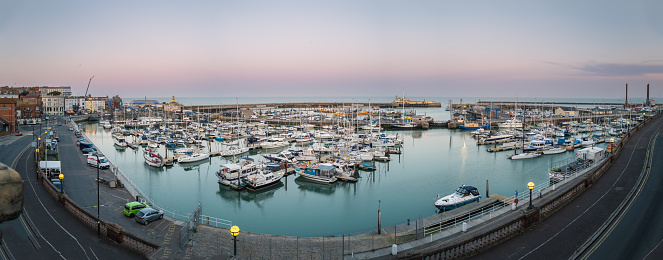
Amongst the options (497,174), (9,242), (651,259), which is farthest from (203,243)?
→ (497,174)

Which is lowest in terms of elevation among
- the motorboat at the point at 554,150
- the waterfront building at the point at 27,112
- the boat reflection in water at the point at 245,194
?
the boat reflection in water at the point at 245,194

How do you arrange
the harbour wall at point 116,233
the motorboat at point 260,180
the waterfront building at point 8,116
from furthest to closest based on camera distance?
1. the waterfront building at point 8,116
2. the motorboat at point 260,180
3. the harbour wall at point 116,233

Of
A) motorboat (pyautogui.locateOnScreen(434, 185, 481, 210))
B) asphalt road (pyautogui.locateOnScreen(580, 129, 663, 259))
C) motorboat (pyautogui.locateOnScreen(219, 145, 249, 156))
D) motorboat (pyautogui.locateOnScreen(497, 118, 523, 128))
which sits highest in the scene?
motorboat (pyautogui.locateOnScreen(497, 118, 523, 128))

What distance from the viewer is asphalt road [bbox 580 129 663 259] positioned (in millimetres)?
13594

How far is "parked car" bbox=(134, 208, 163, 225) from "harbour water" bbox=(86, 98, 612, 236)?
7.30 meters

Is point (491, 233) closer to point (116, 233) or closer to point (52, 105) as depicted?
point (116, 233)

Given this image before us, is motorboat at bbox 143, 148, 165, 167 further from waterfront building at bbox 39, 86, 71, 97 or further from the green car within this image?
waterfront building at bbox 39, 86, 71, 97

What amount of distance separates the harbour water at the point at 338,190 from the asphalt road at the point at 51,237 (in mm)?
10097

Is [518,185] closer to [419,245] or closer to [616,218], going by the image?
[616,218]

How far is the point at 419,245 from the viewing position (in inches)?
599

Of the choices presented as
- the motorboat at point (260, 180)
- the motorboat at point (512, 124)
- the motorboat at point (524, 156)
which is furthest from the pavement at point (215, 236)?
the motorboat at point (512, 124)

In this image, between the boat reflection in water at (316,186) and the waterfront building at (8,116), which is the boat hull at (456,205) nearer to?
the boat reflection in water at (316,186)

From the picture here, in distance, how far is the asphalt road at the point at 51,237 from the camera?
47.0ft

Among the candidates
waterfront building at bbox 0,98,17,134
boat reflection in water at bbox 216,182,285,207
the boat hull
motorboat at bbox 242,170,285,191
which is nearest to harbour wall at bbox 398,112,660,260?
the boat hull
